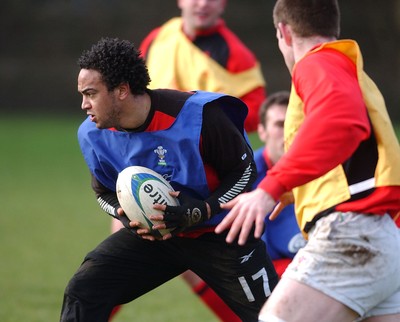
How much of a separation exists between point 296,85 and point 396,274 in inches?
34.0

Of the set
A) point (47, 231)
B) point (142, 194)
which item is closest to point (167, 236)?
point (142, 194)

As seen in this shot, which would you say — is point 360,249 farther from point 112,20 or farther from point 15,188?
point 112,20

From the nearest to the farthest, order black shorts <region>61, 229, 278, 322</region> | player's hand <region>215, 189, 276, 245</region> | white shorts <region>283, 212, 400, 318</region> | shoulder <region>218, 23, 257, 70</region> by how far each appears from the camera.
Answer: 1. player's hand <region>215, 189, 276, 245</region>
2. white shorts <region>283, 212, 400, 318</region>
3. black shorts <region>61, 229, 278, 322</region>
4. shoulder <region>218, 23, 257, 70</region>

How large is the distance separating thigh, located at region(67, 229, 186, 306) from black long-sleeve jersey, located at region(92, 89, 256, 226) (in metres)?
0.21

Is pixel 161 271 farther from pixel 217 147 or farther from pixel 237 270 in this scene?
pixel 217 147

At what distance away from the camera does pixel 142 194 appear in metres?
4.48

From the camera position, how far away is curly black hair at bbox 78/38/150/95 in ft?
15.1

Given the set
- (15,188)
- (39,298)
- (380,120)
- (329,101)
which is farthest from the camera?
(15,188)

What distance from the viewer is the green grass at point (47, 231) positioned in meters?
7.04

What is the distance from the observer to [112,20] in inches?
849

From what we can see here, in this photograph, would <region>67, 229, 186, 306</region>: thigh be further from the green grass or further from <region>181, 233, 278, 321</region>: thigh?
the green grass

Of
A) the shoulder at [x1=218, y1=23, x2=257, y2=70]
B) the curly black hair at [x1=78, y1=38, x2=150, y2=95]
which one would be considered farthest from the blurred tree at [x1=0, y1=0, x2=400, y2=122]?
the curly black hair at [x1=78, y1=38, x2=150, y2=95]

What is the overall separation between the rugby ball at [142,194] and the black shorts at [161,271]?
0.31m

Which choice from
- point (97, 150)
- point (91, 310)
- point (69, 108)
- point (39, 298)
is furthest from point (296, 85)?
point (69, 108)
